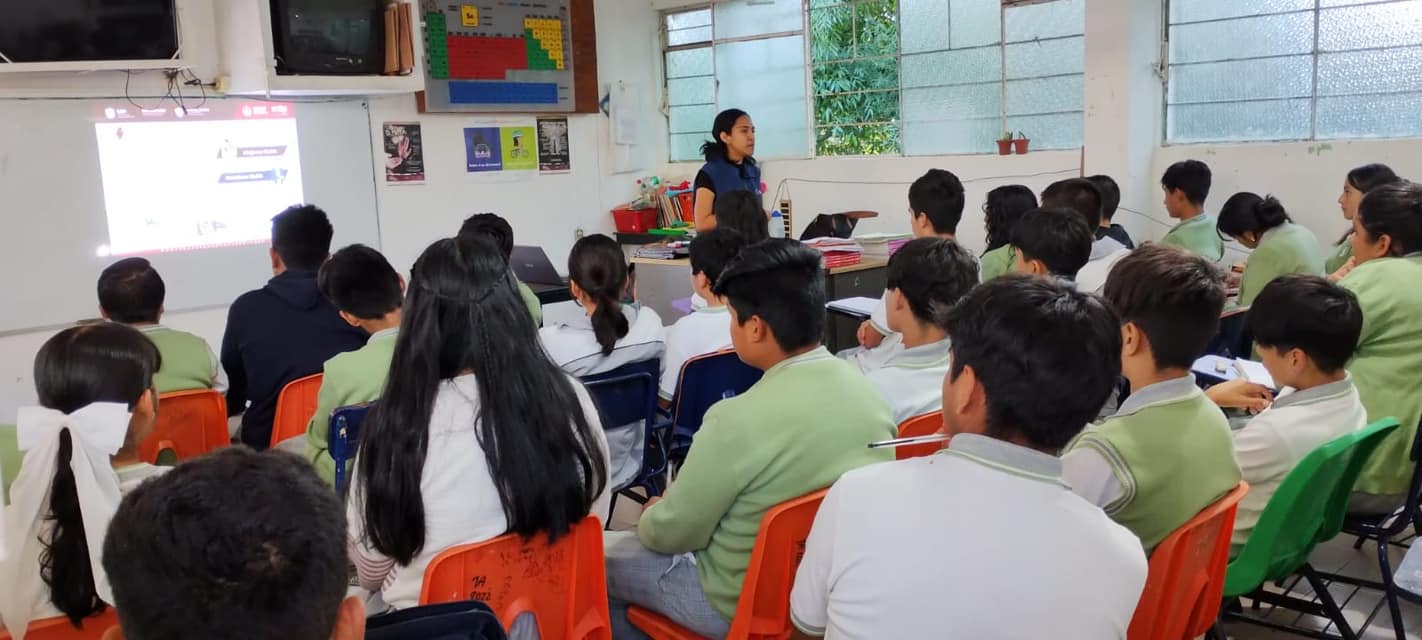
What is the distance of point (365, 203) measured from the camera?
5617 millimetres

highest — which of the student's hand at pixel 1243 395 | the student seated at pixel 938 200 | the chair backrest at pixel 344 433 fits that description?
the student seated at pixel 938 200

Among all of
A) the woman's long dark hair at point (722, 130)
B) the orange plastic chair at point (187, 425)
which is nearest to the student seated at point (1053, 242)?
the woman's long dark hair at point (722, 130)

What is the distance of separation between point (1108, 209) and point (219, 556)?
416 centimetres

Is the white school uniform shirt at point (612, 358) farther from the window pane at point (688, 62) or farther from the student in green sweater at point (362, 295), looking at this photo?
the window pane at point (688, 62)

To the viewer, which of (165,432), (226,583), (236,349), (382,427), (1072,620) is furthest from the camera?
(236,349)

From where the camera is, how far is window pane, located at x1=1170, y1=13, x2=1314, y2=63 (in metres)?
4.65

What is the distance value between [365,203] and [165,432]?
3.24 m

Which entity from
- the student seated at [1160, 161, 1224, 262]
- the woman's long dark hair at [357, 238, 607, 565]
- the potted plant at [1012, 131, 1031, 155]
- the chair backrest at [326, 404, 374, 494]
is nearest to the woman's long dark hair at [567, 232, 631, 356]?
the chair backrest at [326, 404, 374, 494]

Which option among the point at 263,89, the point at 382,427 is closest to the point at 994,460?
the point at 382,427

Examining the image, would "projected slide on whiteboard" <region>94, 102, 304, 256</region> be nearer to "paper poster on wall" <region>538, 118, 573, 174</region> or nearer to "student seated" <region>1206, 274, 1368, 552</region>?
"paper poster on wall" <region>538, 118, 573, 174</region>

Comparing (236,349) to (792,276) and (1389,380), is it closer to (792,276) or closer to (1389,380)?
(792,276)

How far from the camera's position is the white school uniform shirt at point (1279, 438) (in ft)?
7.04

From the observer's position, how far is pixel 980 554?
1170 mm

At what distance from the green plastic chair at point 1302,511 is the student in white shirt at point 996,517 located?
83 cm
